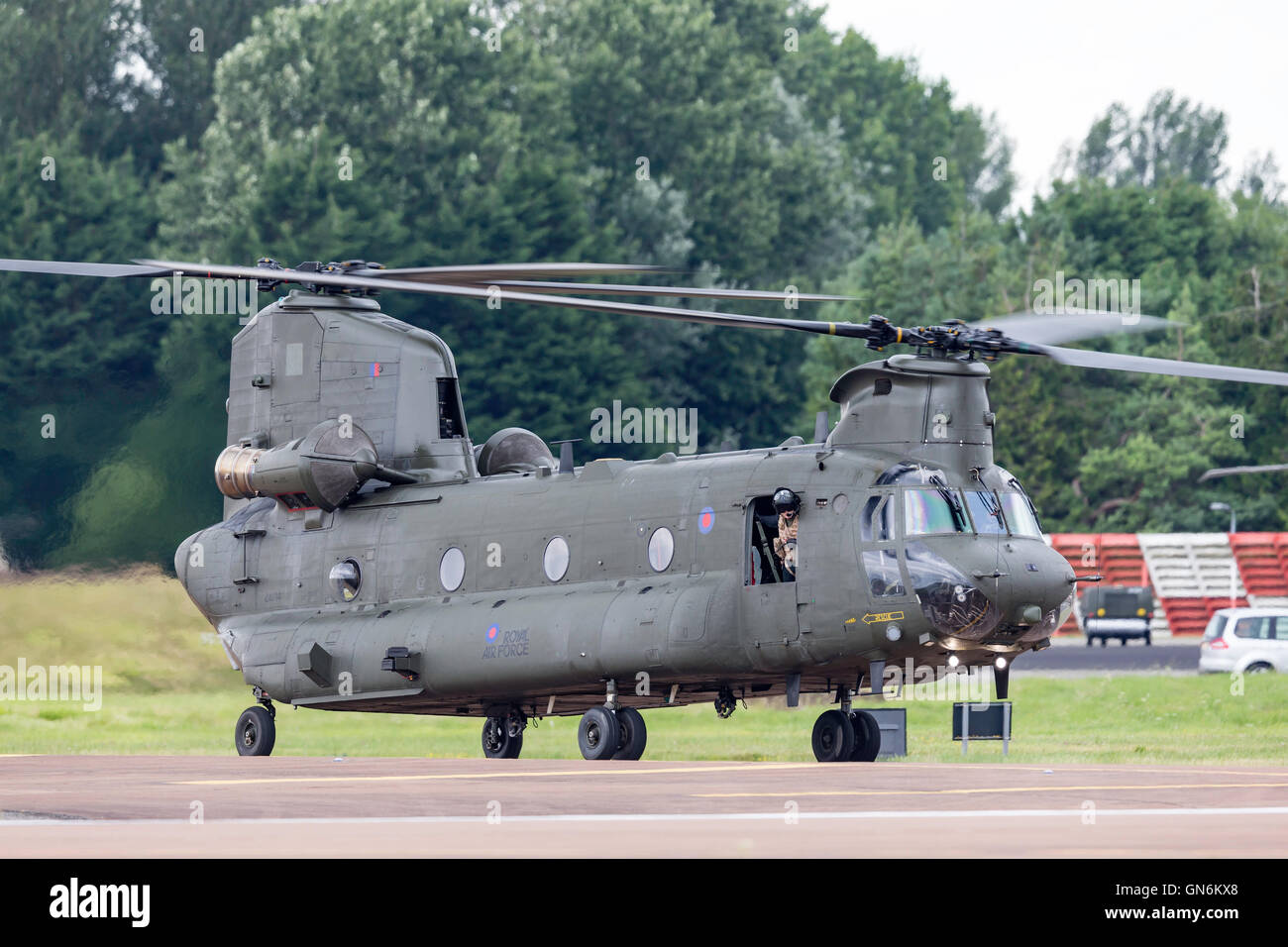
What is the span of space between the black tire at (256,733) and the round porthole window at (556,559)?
228 inches

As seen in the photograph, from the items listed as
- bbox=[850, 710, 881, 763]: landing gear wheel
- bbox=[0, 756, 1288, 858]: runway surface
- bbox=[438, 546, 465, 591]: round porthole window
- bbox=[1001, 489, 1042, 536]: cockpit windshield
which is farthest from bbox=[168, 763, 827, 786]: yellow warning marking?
bbox=[438, 546, 465, 591]: round porthole window

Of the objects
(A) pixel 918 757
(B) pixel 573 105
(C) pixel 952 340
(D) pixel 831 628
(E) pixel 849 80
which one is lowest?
(A) pixel 918 757

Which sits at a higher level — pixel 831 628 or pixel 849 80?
pixel 849 80

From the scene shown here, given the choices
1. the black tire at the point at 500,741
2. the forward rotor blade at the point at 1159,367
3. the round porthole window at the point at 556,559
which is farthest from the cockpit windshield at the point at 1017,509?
the black tire at the point at 500,741

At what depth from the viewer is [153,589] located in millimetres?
41062

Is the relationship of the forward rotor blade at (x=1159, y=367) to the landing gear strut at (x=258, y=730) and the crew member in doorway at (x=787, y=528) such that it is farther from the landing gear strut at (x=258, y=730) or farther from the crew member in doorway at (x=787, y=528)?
the landing gear strut at (x=258, y=730)

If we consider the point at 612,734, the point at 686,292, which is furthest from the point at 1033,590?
the point at 612,734

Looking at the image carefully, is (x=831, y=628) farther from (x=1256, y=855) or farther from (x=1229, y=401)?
(x=1229, y=401)

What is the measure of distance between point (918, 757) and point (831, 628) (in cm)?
537

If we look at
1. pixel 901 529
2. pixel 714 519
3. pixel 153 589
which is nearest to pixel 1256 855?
pixel 901 529

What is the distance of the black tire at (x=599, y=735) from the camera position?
27.7 meters

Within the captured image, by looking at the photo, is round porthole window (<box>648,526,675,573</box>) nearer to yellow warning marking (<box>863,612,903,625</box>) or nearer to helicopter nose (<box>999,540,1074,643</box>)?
yellow warning marking (<box>863,612,903,625</box>)

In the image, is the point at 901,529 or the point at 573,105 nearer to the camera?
the point at 901,529

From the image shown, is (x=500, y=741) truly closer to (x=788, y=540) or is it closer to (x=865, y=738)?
(x=865, y=738)
